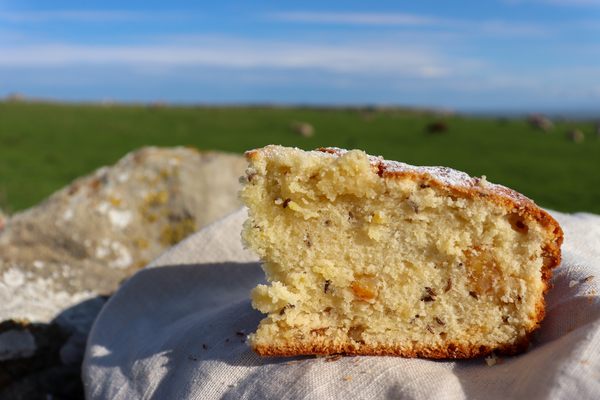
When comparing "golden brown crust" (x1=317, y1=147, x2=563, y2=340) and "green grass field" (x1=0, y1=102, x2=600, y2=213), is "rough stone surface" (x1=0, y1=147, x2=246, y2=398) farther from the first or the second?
"green grass field" (x1=0, y1=102, x2=600, y2=213)

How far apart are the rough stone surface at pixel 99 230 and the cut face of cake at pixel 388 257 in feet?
6.32

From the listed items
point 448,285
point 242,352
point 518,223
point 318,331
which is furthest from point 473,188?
point 242,352

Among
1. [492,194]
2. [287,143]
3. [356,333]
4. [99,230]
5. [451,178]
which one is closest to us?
[492,194]

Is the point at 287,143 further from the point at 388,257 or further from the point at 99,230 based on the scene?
the point at 388,257

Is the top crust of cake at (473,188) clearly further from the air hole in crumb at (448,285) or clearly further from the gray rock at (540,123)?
A: the gray rock at (540,123)

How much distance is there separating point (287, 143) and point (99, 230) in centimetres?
2267

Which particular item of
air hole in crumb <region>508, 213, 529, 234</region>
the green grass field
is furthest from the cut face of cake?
the green grass field

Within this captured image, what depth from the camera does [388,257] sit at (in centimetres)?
292

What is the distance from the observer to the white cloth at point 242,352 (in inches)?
98.3

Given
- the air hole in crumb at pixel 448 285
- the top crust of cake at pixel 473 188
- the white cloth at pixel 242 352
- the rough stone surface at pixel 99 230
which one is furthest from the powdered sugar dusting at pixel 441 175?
the rough stone surface at pixel 99 230

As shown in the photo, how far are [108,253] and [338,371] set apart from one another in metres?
2.82

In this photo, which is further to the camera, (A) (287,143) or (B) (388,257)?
(A) (287,143)

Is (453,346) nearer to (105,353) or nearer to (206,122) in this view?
(105,353)

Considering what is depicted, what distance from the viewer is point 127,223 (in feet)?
16.8
